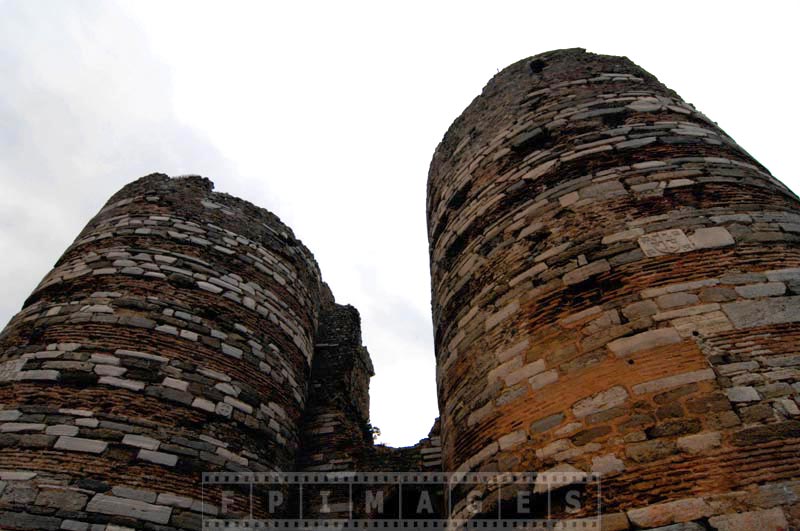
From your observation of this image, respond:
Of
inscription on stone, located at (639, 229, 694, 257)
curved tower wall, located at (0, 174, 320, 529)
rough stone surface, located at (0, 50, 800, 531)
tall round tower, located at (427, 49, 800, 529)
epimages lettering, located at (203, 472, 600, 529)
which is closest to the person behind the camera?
tall round tower, located at (427, 49, 800, 529)

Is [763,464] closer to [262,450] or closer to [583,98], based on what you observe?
[583,98]

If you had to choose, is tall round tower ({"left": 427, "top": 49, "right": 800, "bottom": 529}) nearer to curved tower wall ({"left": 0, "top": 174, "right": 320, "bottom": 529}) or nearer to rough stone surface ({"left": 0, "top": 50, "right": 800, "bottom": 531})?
rough stone surface ({"left": 0, "top": 50, "right": 800, "bottom": 531})

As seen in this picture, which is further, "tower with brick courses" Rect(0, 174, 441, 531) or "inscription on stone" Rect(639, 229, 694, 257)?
"tower with brick courses" Rect(0, 174, 441, 531)

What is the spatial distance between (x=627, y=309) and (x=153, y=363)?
16.1 ft

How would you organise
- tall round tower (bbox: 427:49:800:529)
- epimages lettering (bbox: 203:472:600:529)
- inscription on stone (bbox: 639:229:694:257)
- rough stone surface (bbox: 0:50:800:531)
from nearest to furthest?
tall round tower (bbox: 427:49:800:529)
rough stone surface (bbox: 0:50:800:531)
epimages lettering (bbox: 203:472:600:529)
inscription on stone (bbox: 639:229:694:257)

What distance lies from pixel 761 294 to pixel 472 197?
3.19 meters

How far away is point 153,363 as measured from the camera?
5.94 m

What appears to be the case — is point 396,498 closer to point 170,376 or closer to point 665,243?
point 170,376

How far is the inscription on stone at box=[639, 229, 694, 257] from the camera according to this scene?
13.0 feet

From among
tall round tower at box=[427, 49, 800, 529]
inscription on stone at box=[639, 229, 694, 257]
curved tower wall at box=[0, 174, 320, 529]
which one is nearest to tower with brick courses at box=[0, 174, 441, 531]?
curved tower wall at box=[0, 174, 320, 529]

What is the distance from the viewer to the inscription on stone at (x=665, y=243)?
13.0 feet

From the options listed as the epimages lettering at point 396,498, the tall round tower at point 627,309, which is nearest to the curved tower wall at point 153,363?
the epimages lettering at point 396,498

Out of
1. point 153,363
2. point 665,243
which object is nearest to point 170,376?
point 153,363

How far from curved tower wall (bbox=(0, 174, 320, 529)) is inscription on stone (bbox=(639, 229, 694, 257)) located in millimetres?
4721
